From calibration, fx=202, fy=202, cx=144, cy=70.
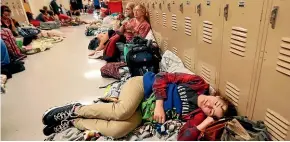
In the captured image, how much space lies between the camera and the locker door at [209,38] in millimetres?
1612

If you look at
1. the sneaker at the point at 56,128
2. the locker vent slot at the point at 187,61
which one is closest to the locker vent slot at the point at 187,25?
the locker vent slot at the point at 187,61

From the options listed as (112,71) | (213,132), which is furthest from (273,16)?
(112,71)

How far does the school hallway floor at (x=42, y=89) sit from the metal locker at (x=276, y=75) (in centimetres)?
168

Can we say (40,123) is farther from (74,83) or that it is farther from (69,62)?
(69,62)

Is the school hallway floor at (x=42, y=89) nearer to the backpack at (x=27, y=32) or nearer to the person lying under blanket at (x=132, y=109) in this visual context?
the person lying under blanket at (x=132, y=109)

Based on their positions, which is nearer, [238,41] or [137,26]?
[238,41]

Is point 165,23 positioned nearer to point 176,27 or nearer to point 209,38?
point 176,27

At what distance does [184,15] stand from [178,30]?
25 centimetres

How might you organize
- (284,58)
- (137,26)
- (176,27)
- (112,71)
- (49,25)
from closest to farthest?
(284,58)
(176,27)
(112,71)
(137,26)
(49,25)

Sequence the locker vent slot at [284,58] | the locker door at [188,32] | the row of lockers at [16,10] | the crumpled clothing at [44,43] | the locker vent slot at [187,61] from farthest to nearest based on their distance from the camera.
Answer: the row of lockers at [16,10]
the crumpled clothing at [44,43]
the locker vent slot at [187,61]
the locker door at [188,32]
the locker vent slot at [284,58]

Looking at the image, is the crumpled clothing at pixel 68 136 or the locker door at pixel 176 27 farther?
the locker door at pixel 176 27

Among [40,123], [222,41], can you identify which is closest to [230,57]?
[222,41]

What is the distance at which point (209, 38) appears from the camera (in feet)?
5.75

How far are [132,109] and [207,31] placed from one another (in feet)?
3.05
